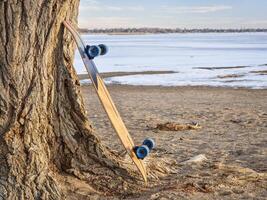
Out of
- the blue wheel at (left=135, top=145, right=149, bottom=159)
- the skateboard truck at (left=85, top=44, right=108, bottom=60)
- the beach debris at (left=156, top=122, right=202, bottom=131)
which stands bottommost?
the beach debris at (left=156, top=122, right=202, bottom=131)

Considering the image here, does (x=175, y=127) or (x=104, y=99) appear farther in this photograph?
(x=175, y=127)

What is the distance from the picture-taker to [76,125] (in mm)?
5641

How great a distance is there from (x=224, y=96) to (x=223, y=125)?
6.37 m

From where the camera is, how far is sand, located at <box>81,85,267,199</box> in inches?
225

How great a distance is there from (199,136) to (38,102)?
5449 millimetres

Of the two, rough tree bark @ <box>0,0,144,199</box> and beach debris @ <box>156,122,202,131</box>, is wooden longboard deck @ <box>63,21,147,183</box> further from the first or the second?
beach debris @ <box>156,122,202,131</box>

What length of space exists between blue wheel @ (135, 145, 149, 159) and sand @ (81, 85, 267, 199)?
41 centimetres

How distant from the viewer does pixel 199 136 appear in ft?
33.2

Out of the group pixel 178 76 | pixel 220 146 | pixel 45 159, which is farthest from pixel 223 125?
pixel 178 76

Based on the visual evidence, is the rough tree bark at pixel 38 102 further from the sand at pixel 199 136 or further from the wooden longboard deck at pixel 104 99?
the sand at pixel 199 136

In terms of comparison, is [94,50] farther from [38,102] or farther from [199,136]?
[199,136]

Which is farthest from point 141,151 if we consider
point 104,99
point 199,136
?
point 199,136

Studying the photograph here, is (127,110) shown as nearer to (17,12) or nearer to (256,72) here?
(17,12)

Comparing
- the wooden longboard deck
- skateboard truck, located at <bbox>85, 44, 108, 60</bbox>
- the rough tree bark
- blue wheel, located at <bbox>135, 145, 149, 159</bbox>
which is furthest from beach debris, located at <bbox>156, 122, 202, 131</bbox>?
skateboard truck, located at <bbox>85, 44, 108, 60</bbox>
